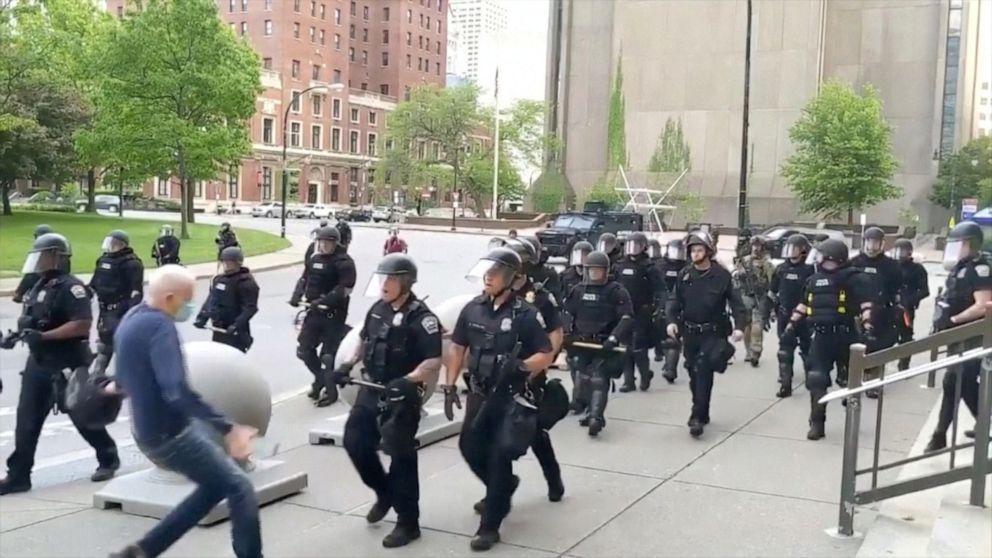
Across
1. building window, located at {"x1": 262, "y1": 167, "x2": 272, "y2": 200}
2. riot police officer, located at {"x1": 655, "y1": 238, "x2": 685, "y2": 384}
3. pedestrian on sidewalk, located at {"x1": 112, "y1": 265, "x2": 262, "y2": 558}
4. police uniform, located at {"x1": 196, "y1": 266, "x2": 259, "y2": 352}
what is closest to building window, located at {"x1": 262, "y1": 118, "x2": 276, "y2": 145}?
building window, located at {"x1": 262, "y1": 167, "x2": 272, "y2": 200}

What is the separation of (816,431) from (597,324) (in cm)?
229

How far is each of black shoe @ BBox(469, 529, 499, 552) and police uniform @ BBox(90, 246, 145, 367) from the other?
583 centimetres

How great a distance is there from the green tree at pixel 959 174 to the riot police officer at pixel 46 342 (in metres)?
50.3

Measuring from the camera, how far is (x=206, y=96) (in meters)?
37.6

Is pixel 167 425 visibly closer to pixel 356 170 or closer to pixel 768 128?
pixel 768 128

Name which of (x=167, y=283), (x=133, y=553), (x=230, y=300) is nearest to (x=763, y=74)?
(x=230, y=300)

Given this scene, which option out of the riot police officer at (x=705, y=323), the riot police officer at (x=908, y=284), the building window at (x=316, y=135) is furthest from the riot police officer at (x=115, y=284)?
the building window at (x=316, y=135)

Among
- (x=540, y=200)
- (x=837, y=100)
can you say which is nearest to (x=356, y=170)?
(x=540, y=200)

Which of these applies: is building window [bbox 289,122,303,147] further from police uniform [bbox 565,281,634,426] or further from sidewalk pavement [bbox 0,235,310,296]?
police uniform [bbox 565,281,634,426]

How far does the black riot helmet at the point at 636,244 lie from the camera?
1149 cm

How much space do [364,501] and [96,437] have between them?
7.25 ft

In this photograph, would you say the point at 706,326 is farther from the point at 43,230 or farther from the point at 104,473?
the point at 43,230

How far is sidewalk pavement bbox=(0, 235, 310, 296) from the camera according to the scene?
22828 millimetres

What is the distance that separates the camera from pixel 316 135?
9825cm
